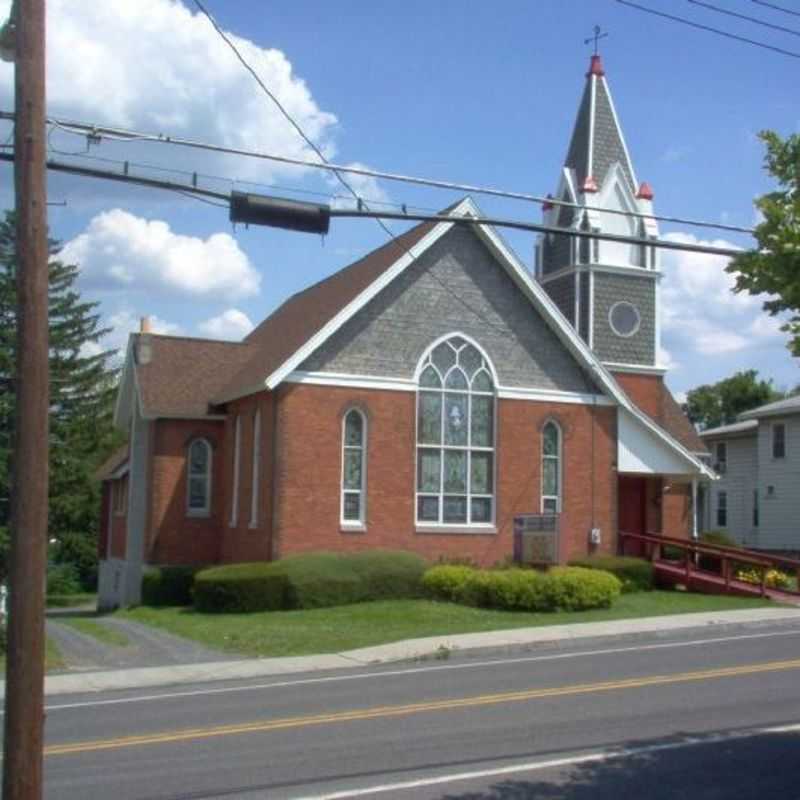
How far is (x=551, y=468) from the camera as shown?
101 feet

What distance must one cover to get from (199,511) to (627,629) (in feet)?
44.8

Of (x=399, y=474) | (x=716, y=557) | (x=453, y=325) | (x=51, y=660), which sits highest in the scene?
(x=453, y=325)

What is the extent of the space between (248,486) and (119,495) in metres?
9.82

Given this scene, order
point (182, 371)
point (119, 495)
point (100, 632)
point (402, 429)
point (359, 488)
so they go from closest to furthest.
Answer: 1. point (100, 632)
2. point (359, 488)
3. point (402, 429)
4. point (182, 371)
5. point (119, 495)

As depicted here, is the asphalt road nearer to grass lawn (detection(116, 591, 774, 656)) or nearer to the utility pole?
the utility pole

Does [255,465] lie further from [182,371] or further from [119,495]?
[119,495]

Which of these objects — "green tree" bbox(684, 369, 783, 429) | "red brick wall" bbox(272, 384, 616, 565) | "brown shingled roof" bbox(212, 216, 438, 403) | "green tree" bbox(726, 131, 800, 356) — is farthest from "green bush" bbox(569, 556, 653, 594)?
"green tree" bbox(684, 369, 783, 429)

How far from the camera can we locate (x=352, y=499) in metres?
28.5

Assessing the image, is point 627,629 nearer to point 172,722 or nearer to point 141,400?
point 172,722

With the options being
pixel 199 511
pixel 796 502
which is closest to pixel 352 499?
pixel 199 511

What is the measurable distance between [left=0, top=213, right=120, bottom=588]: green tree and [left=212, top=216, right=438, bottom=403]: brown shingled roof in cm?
1710

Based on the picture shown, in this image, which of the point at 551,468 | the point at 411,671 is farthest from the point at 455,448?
the point at 411,671

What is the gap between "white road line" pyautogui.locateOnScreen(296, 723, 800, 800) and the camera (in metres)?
9.75

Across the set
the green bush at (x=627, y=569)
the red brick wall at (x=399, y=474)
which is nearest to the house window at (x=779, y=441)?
the red brick wall at (x=399, y=474)
